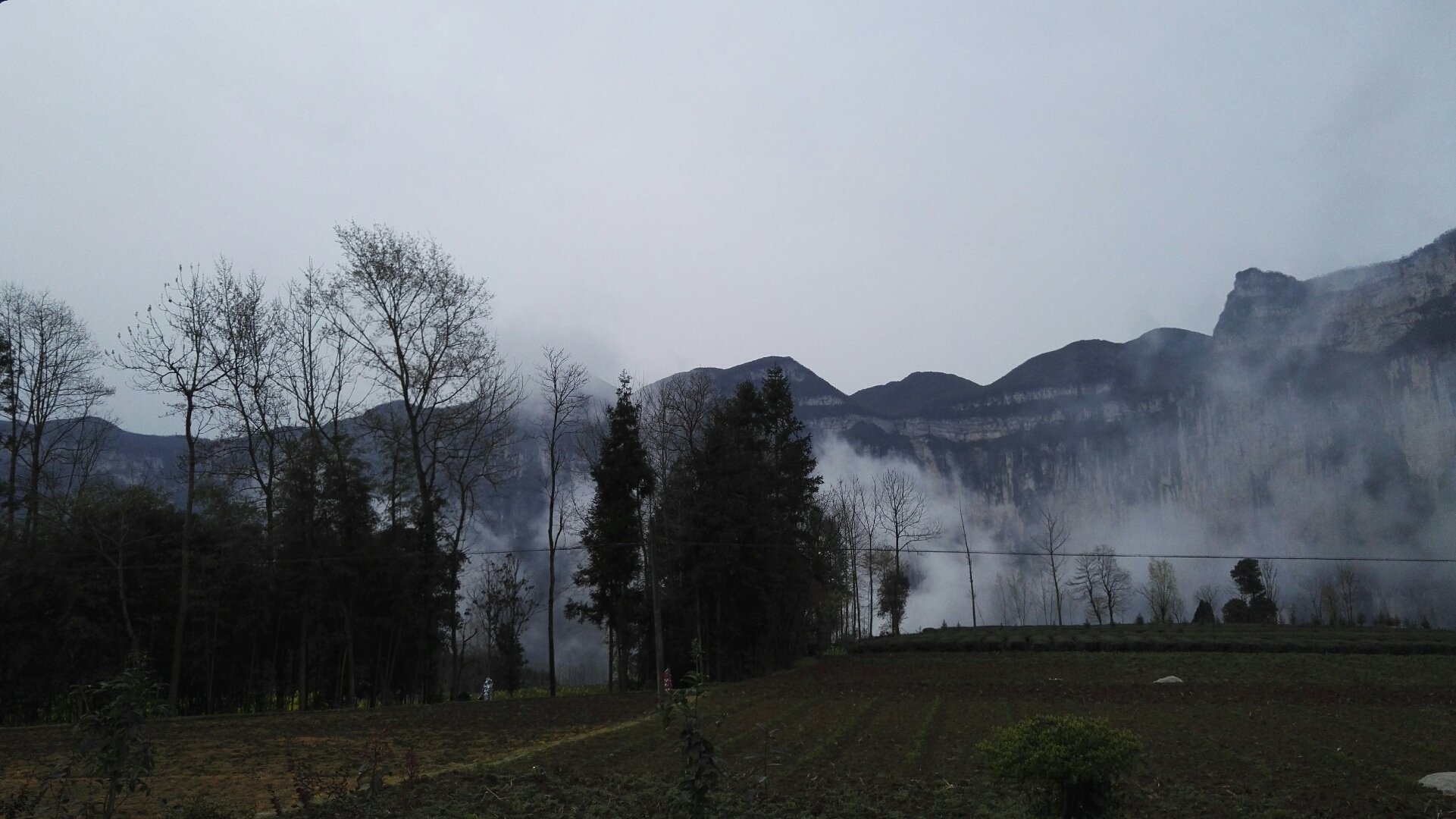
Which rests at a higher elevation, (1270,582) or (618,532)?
(618,532)

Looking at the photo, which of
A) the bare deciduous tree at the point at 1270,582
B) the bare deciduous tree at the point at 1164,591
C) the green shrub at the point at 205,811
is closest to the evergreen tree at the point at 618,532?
the green shrub at the point at 205,811

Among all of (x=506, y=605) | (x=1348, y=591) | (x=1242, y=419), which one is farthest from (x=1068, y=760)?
(x=1242, y=419)

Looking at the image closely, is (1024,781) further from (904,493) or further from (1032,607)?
(1032,607)

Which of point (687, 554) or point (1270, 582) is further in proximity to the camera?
point (1270, 582)

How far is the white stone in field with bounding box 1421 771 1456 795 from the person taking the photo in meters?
10.8

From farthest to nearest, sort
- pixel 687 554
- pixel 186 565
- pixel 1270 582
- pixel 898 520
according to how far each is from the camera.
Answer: pixel 1270 582 → pixel 898 520 → pixel 687 554 → pixel 186 565

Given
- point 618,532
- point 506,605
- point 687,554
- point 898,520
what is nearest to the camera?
point 618,532

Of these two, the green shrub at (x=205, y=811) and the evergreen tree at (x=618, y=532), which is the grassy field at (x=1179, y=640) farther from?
the green shrub at (x=205, y=811)

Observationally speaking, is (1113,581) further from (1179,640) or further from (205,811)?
(205,811)

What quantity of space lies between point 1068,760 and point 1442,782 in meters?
6.88

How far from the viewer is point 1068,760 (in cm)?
803

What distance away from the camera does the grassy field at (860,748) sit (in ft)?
33.5

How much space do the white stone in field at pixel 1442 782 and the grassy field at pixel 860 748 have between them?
0.65 feet

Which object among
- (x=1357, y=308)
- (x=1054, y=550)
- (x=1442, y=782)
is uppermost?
(x=1357, y=308)
